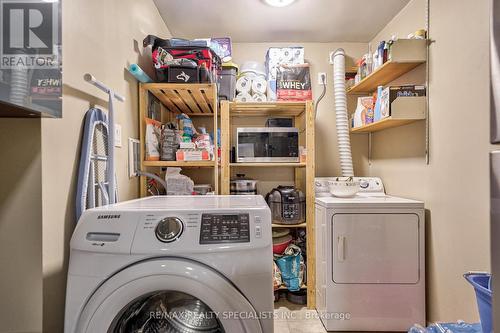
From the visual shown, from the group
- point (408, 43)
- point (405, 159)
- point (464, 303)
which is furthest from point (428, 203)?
point (408, 43)

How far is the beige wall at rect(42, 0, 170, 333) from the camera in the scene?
874 mm

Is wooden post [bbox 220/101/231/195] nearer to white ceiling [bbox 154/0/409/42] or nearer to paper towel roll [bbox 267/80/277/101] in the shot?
paper towel roll [bbox 267/80/277/101]

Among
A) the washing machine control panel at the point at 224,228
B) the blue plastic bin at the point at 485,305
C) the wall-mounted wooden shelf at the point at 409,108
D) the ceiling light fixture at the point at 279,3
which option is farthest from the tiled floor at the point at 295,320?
the ceiling light fixture at the point at 279,3

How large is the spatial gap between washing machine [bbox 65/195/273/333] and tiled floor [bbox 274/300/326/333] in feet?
3.77

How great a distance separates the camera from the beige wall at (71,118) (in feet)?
2.87

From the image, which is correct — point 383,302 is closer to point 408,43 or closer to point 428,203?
point 428,203

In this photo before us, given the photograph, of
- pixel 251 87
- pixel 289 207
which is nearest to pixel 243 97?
pixel 251 87

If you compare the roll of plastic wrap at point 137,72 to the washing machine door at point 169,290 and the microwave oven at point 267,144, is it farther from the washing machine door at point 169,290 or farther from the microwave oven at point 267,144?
the washing machine door at point 169,290

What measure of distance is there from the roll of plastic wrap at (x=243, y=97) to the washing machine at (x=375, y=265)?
42.5 inches

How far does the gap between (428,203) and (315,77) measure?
1.47m

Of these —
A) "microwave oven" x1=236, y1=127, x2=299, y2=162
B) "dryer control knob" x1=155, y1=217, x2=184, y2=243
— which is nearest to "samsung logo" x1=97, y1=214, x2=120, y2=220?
"dryer control knob" x1=155, y1=217, x2=184, y2=243

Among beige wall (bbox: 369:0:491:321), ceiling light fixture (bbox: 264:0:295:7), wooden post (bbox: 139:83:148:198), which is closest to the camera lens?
beige wall (bbox: 369:0:491:321)

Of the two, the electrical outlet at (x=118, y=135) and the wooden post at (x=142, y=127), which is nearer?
the electrical outlet at (x=118, y=135)

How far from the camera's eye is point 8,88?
22.6 inches
